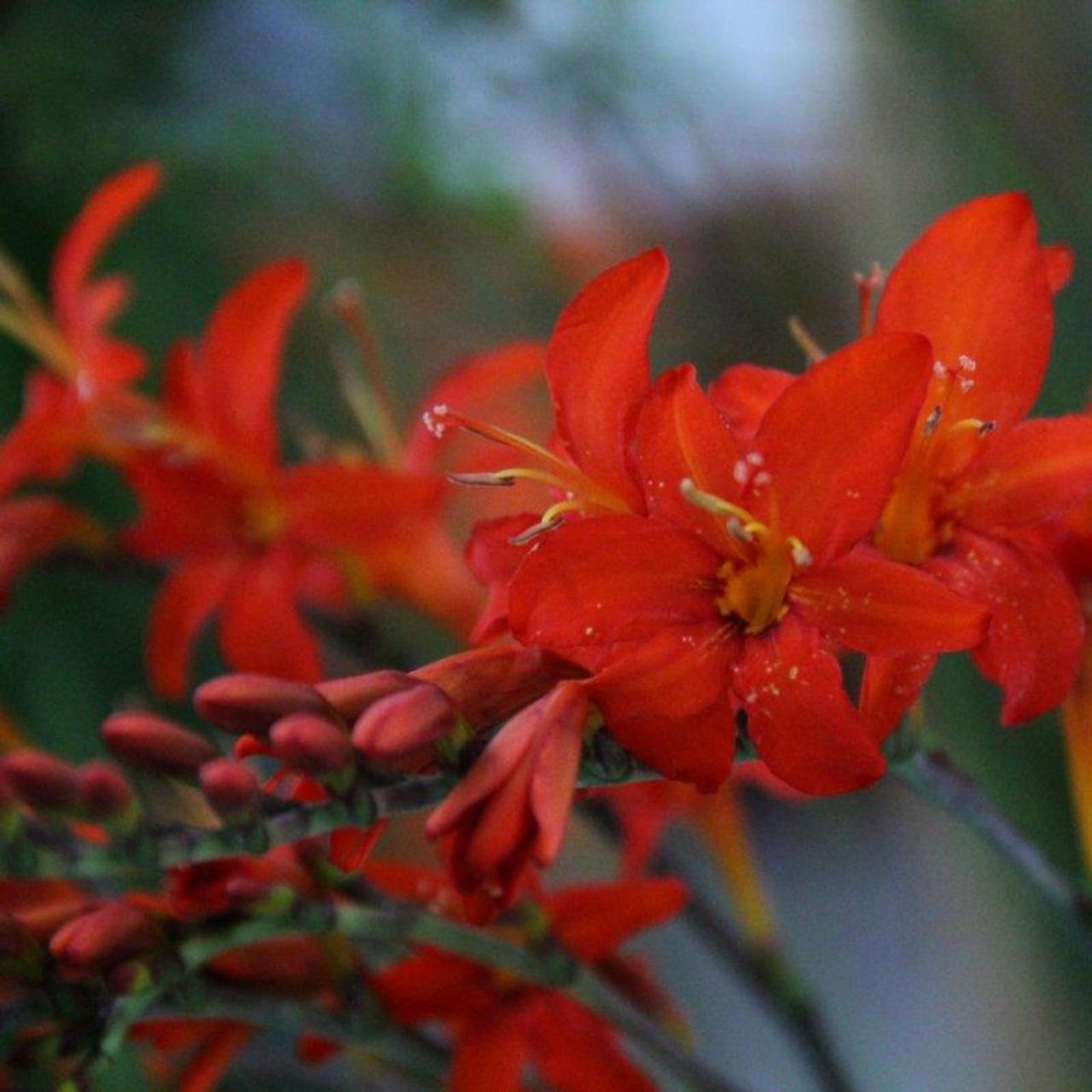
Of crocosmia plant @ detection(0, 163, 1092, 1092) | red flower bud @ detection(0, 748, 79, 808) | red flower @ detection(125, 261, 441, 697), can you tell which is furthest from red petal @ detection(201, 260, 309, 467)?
red flower bud @ detection(0, 748, 79, 808)

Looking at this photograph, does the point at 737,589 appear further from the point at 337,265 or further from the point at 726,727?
the point at 337,265

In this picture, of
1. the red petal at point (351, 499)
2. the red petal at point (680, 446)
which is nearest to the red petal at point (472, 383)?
the red petal at point (351, 499)

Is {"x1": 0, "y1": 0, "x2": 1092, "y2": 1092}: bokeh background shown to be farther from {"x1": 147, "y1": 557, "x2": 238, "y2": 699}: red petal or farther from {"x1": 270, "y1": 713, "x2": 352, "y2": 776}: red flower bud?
{"x1": 270, "y1": 713, "x2": 352, "y2": 776}: red flower bud

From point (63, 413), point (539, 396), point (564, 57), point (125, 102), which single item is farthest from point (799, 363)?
point (63, 413)

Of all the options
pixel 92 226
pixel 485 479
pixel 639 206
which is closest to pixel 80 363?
pixel 92 226

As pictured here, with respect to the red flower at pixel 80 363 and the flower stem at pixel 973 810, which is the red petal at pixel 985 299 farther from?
the red flower at pixel 80 363
